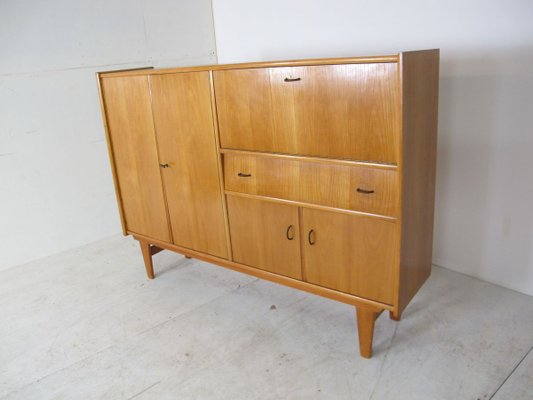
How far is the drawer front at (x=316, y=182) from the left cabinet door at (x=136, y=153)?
511 mm

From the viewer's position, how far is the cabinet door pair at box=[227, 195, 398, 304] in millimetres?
1749

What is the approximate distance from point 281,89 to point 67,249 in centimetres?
215

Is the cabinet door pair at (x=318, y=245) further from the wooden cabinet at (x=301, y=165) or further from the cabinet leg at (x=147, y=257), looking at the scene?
the cabinet leg at (x=147, y=257)

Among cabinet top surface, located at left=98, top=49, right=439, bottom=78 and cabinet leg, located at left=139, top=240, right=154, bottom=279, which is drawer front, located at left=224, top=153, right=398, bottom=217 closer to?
cabinet top surface, located at left=98, top=49, right=439, bottom=78

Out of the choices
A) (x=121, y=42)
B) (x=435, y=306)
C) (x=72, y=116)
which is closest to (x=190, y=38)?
(x=121, y=42)

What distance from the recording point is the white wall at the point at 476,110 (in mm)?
2086

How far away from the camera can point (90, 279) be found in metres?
2.79

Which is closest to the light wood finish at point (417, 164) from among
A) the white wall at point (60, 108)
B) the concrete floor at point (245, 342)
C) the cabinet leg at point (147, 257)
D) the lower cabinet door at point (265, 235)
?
the concrete floor at point (245, 342)

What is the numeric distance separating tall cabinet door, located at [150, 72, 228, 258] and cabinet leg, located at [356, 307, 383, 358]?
722mm

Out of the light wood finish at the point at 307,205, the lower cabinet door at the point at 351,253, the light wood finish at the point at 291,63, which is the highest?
the light wood finish at the point at 291,63

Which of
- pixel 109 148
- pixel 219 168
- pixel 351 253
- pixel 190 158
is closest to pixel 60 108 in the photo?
pixel 109 148

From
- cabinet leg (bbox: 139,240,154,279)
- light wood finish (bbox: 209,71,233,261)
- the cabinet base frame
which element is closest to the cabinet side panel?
the cabinet base frame

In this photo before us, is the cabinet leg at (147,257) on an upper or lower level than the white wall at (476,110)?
lower

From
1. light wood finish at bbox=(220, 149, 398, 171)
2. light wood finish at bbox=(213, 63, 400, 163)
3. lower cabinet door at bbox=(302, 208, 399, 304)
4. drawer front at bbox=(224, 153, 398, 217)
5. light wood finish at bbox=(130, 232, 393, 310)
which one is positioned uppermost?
light wood finish at bbox=(213, 63, 400, 163)
